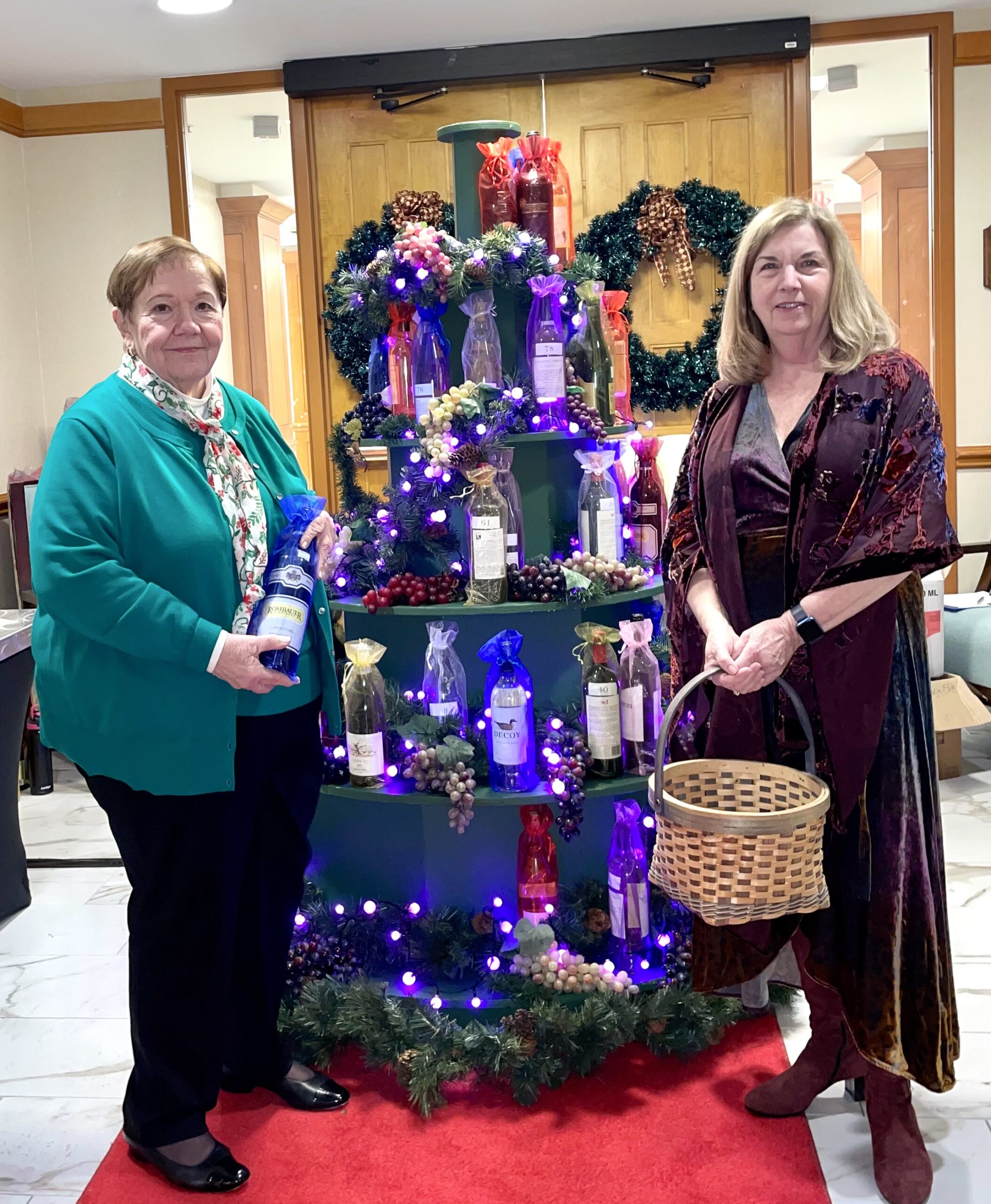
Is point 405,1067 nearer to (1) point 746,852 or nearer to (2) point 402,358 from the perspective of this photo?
(1) point 746,852

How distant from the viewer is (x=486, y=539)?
7.91 ft

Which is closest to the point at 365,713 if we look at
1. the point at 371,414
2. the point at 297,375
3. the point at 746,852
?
the point at 371,414

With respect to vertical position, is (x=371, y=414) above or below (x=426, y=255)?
below

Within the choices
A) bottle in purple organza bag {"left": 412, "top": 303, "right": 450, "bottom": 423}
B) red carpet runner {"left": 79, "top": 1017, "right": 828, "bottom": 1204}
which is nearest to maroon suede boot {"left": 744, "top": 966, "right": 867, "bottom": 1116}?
red carpet runner {"left": 79, "top": 1017, "right": 828, "bottom": 1204}

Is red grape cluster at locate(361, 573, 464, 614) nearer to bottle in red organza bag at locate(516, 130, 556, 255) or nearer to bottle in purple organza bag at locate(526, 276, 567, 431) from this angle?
bottle in purple organza bag at locate(526, 276, 567, 431)

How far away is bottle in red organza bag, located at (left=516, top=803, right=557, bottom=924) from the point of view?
262cm

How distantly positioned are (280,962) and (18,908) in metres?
1.47

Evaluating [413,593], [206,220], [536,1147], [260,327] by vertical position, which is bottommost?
[536,1147]

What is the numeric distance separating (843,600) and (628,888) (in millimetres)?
1019

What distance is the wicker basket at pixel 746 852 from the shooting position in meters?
1.75

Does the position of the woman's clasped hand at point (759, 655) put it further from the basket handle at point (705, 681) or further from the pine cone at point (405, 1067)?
the pine cone at point (405, 1067)

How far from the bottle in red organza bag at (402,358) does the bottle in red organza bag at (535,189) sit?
33 cm

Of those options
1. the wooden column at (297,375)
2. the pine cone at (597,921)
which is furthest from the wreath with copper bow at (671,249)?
the pine cone at (597,921)

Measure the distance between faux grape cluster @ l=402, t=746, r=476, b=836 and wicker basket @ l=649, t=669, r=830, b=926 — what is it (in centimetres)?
59
